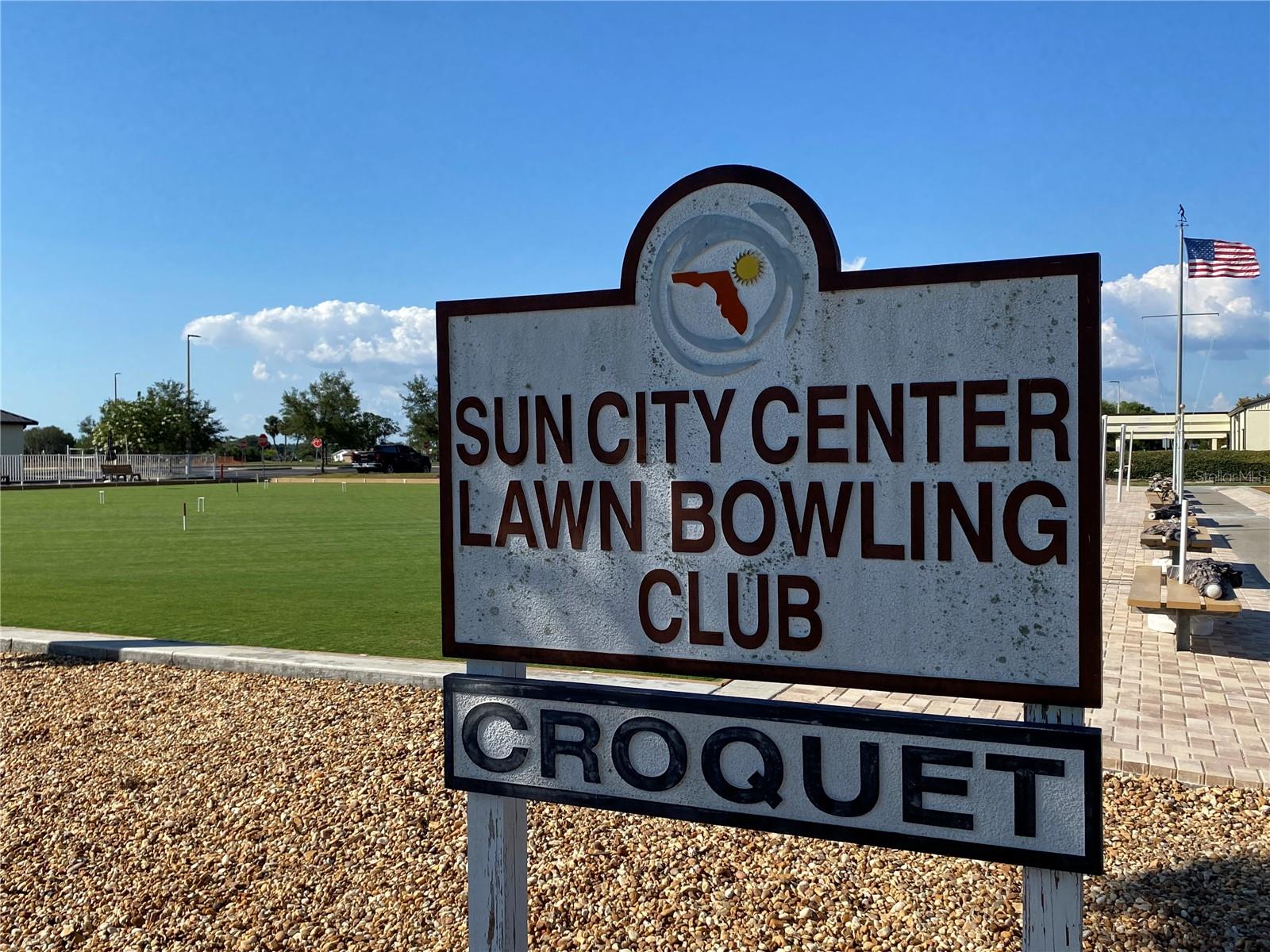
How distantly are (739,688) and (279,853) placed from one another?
289cm

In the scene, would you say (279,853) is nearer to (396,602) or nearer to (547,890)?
(547,890)

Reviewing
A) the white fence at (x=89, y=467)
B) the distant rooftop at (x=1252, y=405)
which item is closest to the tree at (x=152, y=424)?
the white fence at (x=89, y=467)

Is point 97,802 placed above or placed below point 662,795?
below

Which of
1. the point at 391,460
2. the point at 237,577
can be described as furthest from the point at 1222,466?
the point at 391,460

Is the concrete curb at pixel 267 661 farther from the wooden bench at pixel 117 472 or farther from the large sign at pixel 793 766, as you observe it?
the wooden bench at pixel 117 472

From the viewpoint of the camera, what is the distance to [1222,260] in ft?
59.2

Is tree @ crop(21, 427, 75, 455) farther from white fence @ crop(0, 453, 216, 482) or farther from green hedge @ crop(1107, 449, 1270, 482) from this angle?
green hedge @ crop(1107, 449, 1270, 482)

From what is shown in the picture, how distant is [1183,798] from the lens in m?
4.70

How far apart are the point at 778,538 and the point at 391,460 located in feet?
203

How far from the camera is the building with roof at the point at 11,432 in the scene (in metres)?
64.4

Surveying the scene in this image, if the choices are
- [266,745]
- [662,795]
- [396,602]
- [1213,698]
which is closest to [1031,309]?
[662,795]

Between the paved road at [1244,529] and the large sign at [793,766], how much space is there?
12.8 m

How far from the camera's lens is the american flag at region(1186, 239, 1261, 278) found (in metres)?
17.8

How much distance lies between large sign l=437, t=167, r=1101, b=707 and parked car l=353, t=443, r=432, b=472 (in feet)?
198
